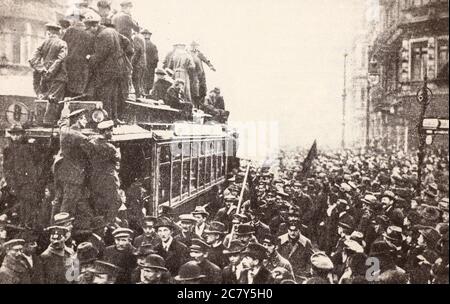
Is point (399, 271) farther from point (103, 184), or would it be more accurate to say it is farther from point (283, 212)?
point (103, 184)

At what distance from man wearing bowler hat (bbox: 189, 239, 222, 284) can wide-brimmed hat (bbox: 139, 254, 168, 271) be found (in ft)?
1.22

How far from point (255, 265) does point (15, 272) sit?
2.69 m

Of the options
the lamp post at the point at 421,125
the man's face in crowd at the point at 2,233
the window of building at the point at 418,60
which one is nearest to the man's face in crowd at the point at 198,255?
the man's face in crowd at the point at 2,233

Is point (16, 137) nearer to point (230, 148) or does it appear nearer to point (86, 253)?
point (86, 253)

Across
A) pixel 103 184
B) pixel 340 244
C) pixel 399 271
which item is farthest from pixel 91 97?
pixel 399 271

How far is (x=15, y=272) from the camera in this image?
17.0ft

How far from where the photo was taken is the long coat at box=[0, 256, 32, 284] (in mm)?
5160

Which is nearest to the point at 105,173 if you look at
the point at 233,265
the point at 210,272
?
the point at 210,272

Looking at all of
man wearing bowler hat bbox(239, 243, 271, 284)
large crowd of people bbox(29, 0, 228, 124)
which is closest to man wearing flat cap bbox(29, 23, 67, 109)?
large crowd of people bbox(29, 0, 228, 124)

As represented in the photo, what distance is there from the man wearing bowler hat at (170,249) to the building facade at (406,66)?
2.85 m

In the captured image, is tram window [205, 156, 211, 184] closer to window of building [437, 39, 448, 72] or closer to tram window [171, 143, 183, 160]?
tram window [171, 143, 183, 160]

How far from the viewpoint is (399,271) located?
5.10m

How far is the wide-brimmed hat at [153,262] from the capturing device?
4.91 m
